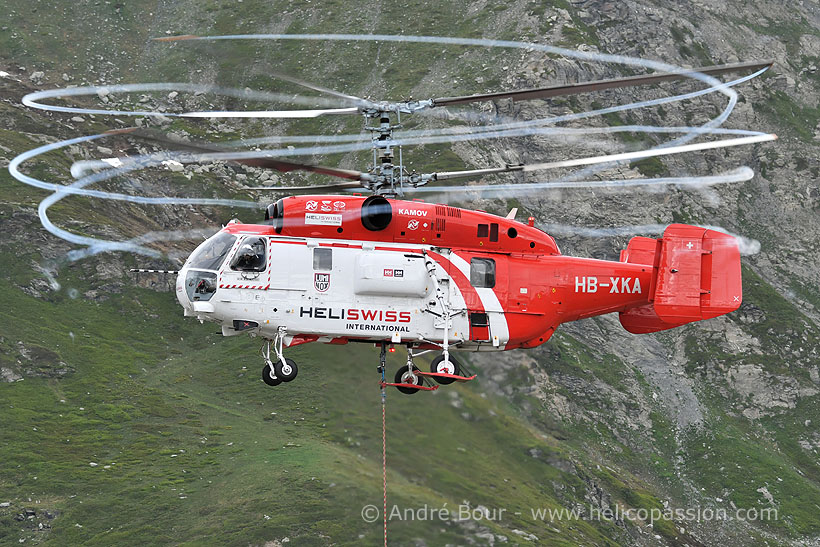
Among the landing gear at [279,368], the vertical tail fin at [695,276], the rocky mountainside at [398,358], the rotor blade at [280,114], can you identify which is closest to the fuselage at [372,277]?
the landing gear at [279,368]

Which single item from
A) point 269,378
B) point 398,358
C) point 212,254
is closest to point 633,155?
point 398,358

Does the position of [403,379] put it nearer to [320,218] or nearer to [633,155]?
[320,218]

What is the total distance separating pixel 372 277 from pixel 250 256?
4.52 m

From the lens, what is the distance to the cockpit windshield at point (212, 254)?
118 feet

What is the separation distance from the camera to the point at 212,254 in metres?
36.1

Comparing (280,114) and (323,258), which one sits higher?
(280,114)

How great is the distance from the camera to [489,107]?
353 ft

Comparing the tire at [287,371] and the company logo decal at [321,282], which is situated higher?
the company logo decal at [321,282]

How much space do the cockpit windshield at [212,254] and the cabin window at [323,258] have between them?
3.05 meters

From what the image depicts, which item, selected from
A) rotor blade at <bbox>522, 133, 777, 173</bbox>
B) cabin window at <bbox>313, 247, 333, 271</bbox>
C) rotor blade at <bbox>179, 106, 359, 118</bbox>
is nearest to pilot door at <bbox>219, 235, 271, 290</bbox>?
cabin window at <bbox>313, 247, 333, 271</bbox>

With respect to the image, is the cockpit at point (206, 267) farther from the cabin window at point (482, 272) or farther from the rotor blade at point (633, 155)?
the rotor blade at point (633, 155)

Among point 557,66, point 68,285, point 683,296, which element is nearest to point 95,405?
point 68,285

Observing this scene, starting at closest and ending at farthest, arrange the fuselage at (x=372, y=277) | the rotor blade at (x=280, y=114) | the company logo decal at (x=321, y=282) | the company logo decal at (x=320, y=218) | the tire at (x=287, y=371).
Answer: the rotor blade at (x=280, y=114), the tire at (x=287, y=371), the fuselage at (x=372, y=277), the company logo decal at (x=321, y=282), the company logo decal at (x=320, y=218)

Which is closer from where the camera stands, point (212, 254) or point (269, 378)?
point (269, 378)
